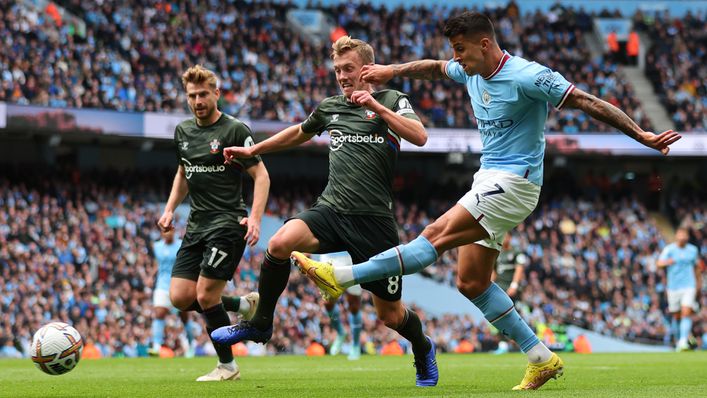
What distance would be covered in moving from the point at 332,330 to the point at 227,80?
11420mm

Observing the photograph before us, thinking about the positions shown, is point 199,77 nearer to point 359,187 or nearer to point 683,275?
point 359,187

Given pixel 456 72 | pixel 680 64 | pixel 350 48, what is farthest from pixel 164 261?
pixel 680 64

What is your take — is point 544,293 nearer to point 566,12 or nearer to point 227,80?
point 227,80

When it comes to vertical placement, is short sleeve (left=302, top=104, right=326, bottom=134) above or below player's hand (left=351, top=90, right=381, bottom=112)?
Answer: below

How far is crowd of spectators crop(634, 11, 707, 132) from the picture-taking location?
3619 centimetres

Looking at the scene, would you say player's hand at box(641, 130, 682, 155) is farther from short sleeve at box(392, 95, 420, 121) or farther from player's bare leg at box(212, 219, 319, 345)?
player's bare leg at box(212, 219, 319, 345)

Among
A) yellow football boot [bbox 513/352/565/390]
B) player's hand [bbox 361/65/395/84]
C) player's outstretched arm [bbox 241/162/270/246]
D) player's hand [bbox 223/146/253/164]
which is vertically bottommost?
yellow football boot [bbox 513/352/565/390]

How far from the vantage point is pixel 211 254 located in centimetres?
919

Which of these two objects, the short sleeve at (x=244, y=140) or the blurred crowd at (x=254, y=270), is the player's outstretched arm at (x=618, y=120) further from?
the blurred crowd at (x=254, y=270)

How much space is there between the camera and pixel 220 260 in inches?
363

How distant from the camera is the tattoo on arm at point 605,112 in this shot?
6.59 meters

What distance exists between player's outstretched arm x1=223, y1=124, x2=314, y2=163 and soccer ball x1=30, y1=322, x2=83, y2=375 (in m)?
1.90

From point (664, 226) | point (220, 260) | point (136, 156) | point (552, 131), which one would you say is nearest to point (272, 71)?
point (136, 156)

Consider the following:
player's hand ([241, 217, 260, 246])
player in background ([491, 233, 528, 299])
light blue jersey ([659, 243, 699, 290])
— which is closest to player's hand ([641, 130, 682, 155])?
player's hand ([241, 217, 260, 246])
